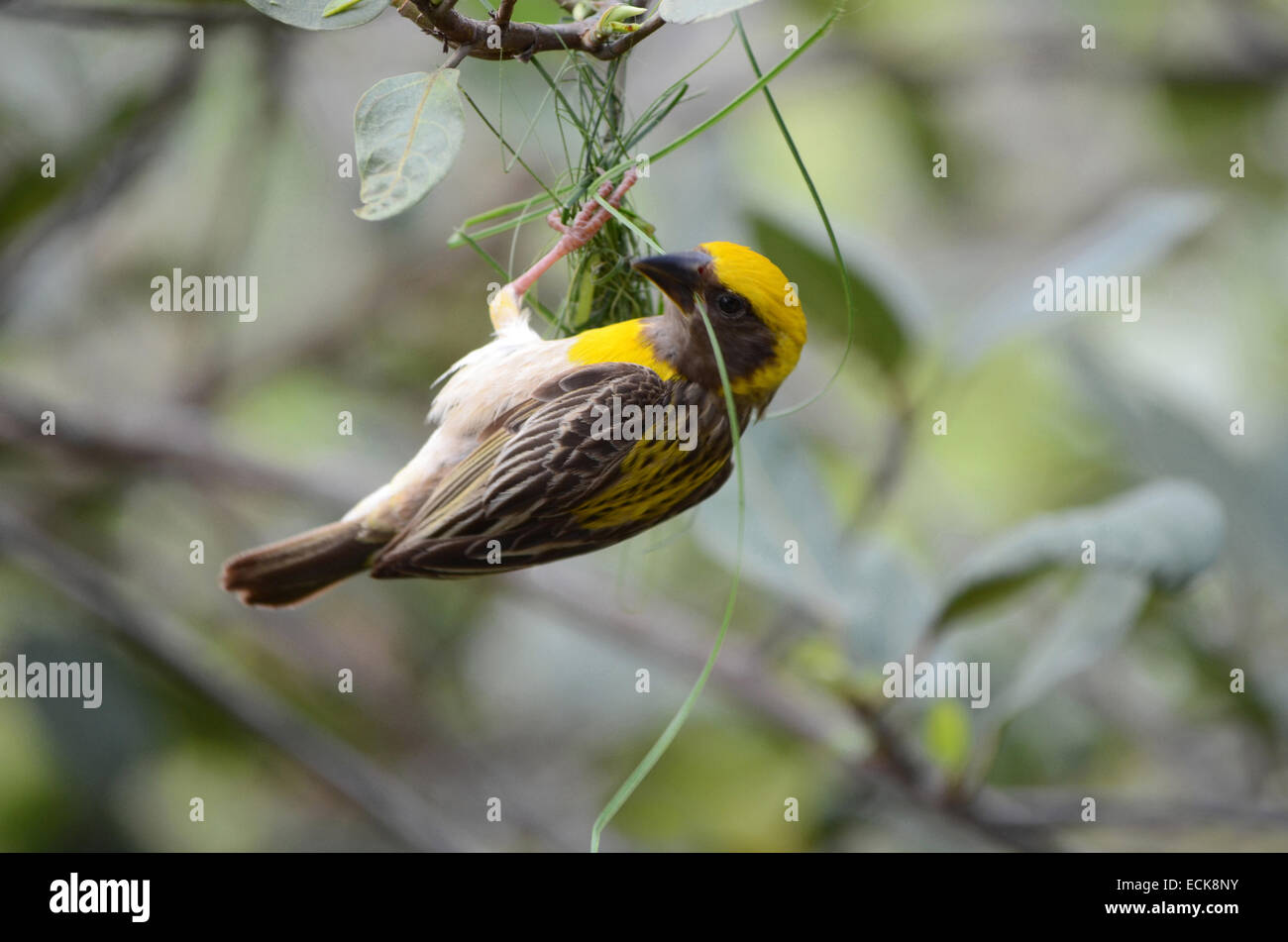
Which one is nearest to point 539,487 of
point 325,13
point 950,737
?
point 325,13

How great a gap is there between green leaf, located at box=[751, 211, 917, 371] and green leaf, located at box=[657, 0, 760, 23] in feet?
5.23

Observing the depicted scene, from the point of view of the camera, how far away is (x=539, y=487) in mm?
1809

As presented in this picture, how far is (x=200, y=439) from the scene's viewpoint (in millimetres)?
3982

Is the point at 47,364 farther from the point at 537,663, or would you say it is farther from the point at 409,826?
the point at 409,826

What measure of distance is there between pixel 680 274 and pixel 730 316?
0.13 metres

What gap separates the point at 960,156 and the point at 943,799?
326cm

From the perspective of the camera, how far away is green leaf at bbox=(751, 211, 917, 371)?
2.84 meters

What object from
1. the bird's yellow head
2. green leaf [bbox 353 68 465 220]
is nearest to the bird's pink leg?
the bird's yellow head

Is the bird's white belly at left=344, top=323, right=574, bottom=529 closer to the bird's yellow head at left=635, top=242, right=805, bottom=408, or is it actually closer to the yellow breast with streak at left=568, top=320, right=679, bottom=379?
the yellow breast with streak at left=568, top=320, right=679, bottom=379

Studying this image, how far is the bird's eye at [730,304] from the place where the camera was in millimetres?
1860

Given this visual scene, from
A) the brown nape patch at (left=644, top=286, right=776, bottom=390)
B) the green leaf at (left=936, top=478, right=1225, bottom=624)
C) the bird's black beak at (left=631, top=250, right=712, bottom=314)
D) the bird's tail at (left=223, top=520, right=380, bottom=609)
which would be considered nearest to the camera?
the bird's black beak at (left=631, top=250, right=712, bottom=314)

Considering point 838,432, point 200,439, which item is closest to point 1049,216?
point 838,432

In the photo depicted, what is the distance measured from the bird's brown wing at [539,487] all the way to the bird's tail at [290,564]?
0.15 metres

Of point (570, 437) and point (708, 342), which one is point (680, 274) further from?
point (570, 437)
